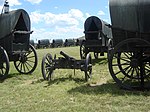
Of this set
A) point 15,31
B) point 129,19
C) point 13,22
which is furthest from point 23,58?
point 129,19

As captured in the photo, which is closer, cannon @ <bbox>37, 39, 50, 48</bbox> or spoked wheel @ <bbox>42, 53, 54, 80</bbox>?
spoked wheel @ <bbox>42, 53, 54, 80</bbox>

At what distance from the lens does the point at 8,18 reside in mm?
11781

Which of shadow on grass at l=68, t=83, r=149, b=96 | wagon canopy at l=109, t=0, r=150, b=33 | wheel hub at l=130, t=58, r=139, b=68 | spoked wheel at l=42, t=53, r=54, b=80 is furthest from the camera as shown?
spoked wheel at l=42, t=53, r=54, b=80

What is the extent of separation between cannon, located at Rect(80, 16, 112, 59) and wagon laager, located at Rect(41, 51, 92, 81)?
614cm

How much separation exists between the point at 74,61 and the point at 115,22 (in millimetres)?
2278

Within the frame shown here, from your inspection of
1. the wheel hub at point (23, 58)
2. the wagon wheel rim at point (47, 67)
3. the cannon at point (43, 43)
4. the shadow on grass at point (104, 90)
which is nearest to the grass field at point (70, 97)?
the shadow on grass at point (104, 90)

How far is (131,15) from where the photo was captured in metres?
8.30

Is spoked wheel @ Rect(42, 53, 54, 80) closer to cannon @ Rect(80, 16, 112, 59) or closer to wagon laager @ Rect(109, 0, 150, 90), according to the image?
wagon laager @ Rect(109, 0, 150, 90)

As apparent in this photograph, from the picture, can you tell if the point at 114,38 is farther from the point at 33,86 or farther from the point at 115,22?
the point at 33,86

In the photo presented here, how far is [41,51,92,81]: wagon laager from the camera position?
33.1ft

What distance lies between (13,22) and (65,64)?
9.24 feet

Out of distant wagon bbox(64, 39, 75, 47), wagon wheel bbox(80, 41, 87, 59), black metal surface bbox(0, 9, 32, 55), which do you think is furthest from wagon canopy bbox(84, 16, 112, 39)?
distant wagon bbox(64, 39, 75, 47)

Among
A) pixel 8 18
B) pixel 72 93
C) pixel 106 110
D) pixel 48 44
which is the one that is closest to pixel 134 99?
pixel 106 110

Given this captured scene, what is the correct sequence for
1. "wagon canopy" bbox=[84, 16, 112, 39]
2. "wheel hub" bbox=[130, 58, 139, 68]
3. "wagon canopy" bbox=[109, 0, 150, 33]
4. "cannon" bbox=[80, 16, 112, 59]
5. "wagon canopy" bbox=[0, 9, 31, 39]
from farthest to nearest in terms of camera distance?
"wagon canopy" bbox=[84, 16, 112, 39] < "cannon" bbox=[80, 16, 112, 59] < "wagon canopy" bbox=[0, 9, 31, 39] < "wheel hub" bbox=[130, 58, 139, 68] < "wagon canopy" bbox=[109, 0, 150, 33]
